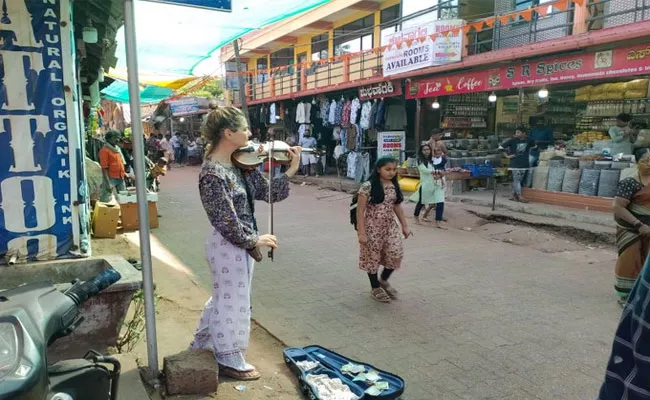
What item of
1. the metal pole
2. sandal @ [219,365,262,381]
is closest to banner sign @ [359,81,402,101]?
sandal @ [219,365,262,381]

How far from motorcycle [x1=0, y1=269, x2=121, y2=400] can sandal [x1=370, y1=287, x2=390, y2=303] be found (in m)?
3.32

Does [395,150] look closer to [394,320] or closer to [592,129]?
[592,129]

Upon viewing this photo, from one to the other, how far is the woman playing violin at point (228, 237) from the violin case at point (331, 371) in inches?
14.9

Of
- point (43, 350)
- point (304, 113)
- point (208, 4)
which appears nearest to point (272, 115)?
point (304, 113)

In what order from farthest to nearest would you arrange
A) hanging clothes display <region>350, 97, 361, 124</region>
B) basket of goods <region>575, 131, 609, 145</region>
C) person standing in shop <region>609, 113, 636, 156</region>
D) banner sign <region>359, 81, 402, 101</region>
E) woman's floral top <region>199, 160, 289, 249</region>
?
hanging clothes display <region>350, 97, 361, 124</region> < banner sign <region>359, 81, 402, 101</region> < basket of goods <region>575, 131, 609, 145</region> < person standing in shop <region>609, 113, 636, 156</region> < woman's floral top <region>199, 160, 289, 249</region>

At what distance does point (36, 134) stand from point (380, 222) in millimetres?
3101

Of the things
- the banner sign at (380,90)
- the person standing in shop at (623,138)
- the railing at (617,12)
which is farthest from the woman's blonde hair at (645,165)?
the banner sign at (380,90)

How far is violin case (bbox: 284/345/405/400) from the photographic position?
3.08 meters

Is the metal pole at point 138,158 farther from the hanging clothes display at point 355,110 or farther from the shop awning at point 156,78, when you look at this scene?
the hanging clothes display at point 355,110

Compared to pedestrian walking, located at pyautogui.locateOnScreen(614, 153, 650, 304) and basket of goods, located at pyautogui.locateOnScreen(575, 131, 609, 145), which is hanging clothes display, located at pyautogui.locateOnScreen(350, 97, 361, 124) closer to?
basket of goods, located at pyautogui.locateOnScreen(575, 131, 609, 145)

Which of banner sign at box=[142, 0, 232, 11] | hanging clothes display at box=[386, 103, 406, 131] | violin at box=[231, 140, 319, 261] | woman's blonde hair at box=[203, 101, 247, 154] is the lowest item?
violin at box=[231, 140, 319, 261]

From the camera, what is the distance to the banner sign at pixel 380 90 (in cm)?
1327

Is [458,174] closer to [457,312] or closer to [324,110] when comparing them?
[324,110]

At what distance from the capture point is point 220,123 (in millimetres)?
2979
